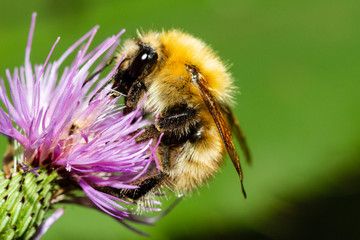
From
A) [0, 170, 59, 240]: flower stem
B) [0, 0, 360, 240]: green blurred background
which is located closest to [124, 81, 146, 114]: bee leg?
[0, 170, 59, 240]: flower stem

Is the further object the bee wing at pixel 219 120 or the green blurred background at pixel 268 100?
the green blurred background at pixel 268 100

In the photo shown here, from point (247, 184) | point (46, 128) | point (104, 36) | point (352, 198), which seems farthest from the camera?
point (352, 198)

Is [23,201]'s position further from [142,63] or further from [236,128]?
[236,128]

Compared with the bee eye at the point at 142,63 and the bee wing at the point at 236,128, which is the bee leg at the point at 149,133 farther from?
the bee wing at the point at 236,128

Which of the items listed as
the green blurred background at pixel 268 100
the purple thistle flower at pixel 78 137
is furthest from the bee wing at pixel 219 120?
the green blurred background at pixel 268 100

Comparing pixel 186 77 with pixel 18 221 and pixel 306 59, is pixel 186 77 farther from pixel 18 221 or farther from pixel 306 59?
pixel 306 59

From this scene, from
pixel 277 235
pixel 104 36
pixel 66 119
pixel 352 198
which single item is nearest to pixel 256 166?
pixel 277 235

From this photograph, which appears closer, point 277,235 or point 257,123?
point 257,123

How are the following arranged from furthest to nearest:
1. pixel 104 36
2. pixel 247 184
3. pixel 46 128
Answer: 1. pixel 104 36
2. pixel 247 184
3. pixel 46 128
